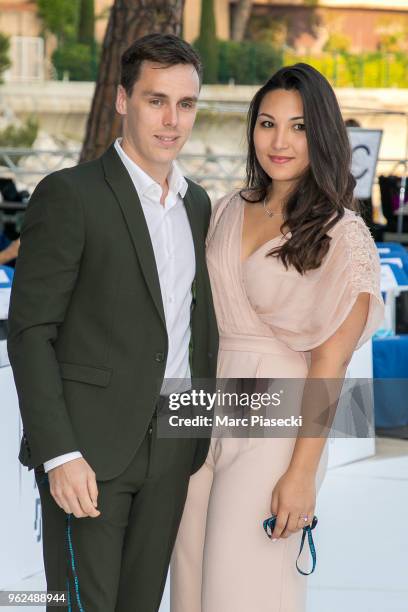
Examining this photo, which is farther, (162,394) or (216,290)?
(216,290)

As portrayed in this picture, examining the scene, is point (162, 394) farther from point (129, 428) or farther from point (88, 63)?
point (88, 63)

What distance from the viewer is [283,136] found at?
2.77 meters

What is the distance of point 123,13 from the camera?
783cm

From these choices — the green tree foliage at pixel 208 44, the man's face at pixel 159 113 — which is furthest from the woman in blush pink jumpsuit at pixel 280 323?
the green tree foliage at pixel 208 44

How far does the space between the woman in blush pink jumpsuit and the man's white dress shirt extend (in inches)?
6.1

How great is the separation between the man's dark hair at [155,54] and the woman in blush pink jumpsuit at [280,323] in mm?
238

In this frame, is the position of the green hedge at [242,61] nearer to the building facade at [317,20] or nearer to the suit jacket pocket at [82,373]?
the building facade at [317,20]

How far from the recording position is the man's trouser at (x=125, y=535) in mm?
2572

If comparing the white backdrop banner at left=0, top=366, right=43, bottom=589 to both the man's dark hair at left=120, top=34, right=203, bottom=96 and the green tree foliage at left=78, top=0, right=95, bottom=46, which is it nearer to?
the man's dark hair at left=120, top=34, right=203, bottom=96

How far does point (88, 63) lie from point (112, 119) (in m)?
26.6

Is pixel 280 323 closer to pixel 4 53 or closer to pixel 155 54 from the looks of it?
pixel 155 54

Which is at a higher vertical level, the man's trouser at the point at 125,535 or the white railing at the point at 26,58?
the man's trouser at the point at 125,535

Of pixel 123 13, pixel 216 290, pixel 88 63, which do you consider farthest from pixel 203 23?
pixel 216 290

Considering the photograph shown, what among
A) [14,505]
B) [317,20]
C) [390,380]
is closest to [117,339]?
[14,505]
